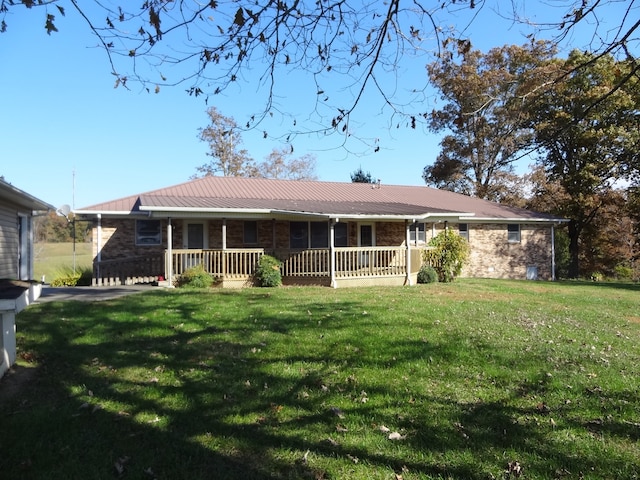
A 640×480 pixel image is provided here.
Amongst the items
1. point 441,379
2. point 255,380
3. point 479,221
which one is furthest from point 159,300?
point 479,221

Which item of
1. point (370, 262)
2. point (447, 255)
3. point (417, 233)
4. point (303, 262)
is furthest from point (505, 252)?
point (303, 262)

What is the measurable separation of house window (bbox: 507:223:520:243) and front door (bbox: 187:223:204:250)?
666 inches

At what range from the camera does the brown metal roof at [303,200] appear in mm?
17234

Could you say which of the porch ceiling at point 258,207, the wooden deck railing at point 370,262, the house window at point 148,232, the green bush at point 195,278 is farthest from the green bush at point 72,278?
the wooden deck railing at point 370,262

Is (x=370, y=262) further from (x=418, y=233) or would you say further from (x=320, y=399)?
(x=320, y=399)

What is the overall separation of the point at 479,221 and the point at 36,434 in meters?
23.3

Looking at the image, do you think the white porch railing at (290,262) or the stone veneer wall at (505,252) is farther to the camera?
the stone veneer wall at (505,252)

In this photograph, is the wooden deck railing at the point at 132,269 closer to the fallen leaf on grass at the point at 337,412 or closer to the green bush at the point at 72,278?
the green bush at the point at 72,278

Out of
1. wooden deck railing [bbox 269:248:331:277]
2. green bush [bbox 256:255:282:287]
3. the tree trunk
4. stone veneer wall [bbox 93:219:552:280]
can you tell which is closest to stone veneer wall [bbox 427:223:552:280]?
stone veneer wall [bbox 93:219:552:280]

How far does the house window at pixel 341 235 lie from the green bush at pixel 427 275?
397cm

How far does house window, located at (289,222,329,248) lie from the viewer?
19688 mm

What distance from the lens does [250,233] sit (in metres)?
19.2

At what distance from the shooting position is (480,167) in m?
34.1

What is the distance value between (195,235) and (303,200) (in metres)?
5.38
